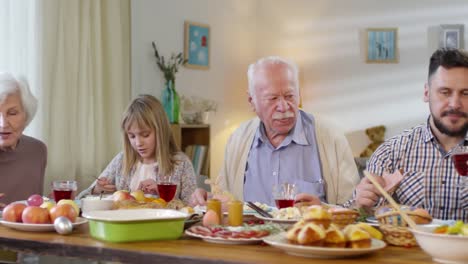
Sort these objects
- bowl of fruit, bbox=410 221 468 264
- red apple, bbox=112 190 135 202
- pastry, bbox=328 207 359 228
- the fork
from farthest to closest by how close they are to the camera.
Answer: red apple, bbox=112 190 135 202
the fork
pastry, bbox=328 207 359 228
bowl of fruit, bbox=410 221 468 264

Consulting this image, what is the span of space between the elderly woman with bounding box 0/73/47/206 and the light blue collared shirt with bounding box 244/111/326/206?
1.02 m

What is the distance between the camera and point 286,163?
3322mm

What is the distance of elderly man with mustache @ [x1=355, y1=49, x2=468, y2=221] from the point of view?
2.76 meters

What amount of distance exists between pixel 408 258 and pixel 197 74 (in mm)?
4492

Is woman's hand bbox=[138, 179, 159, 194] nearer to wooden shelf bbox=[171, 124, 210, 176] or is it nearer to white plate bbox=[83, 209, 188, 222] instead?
white plate bbox=[83, 209, 188, 222]

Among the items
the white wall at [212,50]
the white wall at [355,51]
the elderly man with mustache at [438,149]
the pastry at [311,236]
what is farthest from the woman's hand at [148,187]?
the white wall at [355,51]

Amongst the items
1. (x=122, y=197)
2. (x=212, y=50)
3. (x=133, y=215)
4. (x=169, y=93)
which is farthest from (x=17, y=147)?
(x=212, y=50)

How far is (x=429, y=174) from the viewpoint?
9.35 ft

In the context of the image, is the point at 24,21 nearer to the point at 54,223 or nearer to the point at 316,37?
the point at 54,223

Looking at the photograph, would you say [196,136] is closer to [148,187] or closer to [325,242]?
[148,187]

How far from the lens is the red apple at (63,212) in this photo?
217 centimetres

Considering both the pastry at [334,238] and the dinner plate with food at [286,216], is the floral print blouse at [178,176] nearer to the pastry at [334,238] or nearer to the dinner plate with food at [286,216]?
the dinner plate with food at [286,216]

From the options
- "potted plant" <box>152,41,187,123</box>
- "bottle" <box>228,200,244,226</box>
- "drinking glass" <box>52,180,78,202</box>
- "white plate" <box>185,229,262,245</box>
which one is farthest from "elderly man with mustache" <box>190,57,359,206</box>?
"potted plant" <box>152,41,187,123</box>

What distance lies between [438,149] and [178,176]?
1.29 meters
